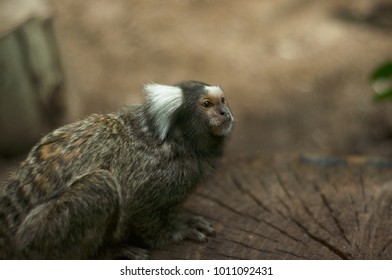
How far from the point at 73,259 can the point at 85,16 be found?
7.32 metres

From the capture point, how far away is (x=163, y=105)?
3.92m

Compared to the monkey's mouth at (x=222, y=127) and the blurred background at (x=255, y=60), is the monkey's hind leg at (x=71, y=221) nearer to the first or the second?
the monkey's mouth at (x=222, y=127)

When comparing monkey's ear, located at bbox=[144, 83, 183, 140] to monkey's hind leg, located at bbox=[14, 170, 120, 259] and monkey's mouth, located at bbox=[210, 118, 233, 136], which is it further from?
monkey's hind leg, located at bbox=[14, 170, 120, 259]

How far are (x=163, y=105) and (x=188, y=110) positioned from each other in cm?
17

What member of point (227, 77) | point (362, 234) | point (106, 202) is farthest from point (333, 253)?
point (227, 77)

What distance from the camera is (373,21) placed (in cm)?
982

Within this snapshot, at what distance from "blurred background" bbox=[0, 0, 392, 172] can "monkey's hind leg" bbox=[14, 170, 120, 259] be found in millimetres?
3674

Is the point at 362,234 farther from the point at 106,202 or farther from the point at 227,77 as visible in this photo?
the point at 227,77

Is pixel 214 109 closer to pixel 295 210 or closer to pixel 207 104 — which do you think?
pixel 207 104

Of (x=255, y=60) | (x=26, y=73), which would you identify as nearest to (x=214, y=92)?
(x=26, y=73)

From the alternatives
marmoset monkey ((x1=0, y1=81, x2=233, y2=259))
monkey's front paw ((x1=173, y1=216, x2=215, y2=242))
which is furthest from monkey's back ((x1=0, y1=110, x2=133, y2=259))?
monkey's front paw ((x1=173, y1=216, x2=215, y2=242))

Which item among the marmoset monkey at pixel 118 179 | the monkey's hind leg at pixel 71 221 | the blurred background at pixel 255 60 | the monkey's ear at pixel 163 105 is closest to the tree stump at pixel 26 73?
the blurred background at pixel 255 60

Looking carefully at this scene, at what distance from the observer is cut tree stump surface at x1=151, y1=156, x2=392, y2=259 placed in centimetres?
394

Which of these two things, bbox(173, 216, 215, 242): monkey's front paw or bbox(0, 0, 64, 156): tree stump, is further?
bbox(0, 0, 64, 156): tree stump
